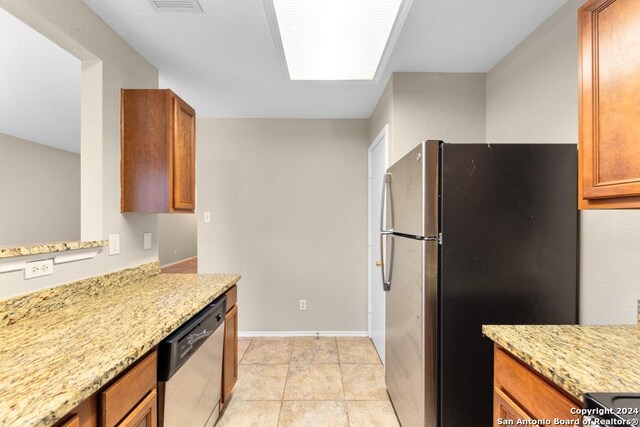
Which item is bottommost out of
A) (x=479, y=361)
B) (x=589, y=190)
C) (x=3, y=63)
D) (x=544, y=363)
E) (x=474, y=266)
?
(x=479, y=361)

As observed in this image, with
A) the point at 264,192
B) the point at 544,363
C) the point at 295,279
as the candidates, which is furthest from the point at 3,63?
the point at 544,363

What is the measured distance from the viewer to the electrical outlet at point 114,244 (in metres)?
1.70

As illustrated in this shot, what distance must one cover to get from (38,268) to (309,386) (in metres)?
1.89

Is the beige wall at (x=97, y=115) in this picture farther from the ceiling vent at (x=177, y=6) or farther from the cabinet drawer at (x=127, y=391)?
the cabinet drawer at (x=127, y=391)

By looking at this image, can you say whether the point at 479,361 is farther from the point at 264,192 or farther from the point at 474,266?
the point at 264,192

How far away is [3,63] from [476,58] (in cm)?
342

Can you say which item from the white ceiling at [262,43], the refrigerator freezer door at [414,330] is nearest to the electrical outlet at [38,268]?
the white ceiling at [262,43]

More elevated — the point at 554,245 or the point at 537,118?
the point at 537,118

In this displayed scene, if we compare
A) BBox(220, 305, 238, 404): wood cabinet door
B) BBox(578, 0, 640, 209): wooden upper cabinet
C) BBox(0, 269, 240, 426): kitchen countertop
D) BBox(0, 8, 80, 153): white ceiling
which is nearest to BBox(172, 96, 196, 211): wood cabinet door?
BBox(0, 269, 240, 426): kitchen countertop

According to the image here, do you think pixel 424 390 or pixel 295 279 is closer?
pixel 424 390

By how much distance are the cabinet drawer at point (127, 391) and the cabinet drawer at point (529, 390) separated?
128 cm

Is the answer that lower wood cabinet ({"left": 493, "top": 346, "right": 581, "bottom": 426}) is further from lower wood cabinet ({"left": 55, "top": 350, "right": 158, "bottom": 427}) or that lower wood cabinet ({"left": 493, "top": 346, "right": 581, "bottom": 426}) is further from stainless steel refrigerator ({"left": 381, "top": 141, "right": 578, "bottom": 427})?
lower wood cabinet ({"left": 55, "top": 350, "right": 158, "bottom": 427})

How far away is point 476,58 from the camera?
2.00m

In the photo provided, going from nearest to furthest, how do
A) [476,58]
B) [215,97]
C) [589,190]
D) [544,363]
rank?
[544,363] → [589,190] → [476,58] → [215,97]
